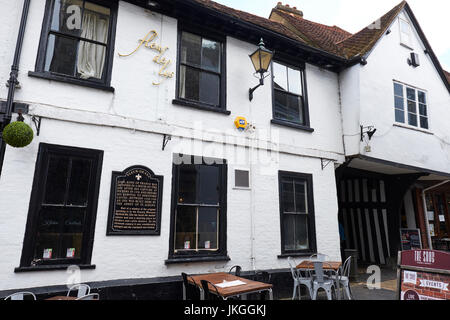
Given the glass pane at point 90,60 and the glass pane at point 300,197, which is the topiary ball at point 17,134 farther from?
the glass pane at point 300,197

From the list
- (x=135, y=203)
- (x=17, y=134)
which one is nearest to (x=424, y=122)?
(x=135, y=203)

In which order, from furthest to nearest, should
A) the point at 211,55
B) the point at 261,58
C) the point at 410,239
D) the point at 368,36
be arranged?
the point at 410,239 → the point at 368,36 → the point at 211,55 → the point at 261,58

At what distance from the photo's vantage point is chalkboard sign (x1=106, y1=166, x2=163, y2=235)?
5.25 metres

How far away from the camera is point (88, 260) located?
4.95m

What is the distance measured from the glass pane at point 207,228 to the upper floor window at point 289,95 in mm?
3113

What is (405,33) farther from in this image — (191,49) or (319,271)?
(319,271)

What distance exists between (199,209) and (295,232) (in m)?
2.65

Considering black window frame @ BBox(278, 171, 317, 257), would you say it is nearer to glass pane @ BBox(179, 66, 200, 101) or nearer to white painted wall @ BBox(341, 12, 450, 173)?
white painted wall @ BBox(341, 12, 450, 173)

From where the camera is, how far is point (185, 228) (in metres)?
6.00

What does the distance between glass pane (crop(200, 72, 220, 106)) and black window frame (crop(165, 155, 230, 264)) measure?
4.81ft
